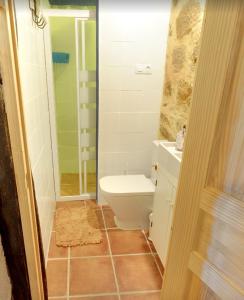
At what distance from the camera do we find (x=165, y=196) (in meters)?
1.73

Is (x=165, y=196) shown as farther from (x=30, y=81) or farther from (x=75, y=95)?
(x=75, y=95)

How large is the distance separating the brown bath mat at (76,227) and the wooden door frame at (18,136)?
95cm

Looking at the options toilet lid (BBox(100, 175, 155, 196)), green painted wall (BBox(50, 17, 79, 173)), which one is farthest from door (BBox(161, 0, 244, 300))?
green painted wall (BBox(50, 17, 79, 173))

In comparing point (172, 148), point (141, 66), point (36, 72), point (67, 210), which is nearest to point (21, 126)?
point (36, 72)

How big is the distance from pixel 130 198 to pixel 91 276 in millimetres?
704

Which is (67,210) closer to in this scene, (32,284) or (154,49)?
(32,284)

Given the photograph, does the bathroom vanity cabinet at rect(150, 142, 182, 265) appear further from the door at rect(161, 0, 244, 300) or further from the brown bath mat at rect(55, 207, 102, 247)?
the door at rect(161, 0, 244, 300)

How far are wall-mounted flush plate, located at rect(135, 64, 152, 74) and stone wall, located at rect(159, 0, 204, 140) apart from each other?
0.55 feet

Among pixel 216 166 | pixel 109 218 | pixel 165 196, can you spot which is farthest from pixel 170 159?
pixel 109 218

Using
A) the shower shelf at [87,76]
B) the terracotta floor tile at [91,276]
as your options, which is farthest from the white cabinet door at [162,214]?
the shower shelf at [87,76]

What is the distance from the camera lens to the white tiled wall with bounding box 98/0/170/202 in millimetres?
2115

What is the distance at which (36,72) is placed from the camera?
1708mm

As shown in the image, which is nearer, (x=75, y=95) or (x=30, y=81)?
(x=30, y=81)

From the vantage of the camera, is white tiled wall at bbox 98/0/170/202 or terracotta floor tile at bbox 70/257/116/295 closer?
terracotta floor tile at bbox 70/257/116/295
